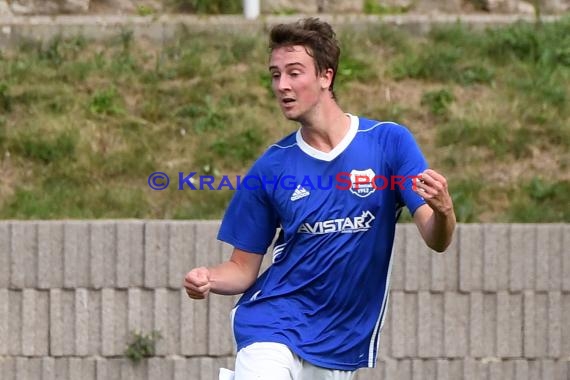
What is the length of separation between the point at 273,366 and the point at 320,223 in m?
0.53

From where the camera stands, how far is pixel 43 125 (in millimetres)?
8484

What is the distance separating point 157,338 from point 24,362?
0.69 m

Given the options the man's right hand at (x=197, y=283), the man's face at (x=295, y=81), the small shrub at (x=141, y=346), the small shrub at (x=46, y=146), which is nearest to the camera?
the man's right hand at (x=197, y=283)

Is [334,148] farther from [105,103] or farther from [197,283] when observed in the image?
[105,103]

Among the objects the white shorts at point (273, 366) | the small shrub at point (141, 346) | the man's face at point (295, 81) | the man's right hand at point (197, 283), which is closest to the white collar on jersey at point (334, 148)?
the man's face at point (295, 81)

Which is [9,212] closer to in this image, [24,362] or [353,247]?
[24,362]

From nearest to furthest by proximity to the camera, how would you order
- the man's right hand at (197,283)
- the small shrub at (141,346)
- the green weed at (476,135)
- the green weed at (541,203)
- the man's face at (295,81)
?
1. the man's right hand at (197,283)
2. the man's face at (295,81)
3. the small shrub at (141,346)
4. the green weed at (541,203)
5. the green weed at (476,135)

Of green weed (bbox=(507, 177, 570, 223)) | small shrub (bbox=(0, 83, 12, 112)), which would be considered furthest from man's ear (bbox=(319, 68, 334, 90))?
small shrub (bbox=(0, 83, 12, 112))

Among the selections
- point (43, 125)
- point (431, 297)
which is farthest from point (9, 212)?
point (431, 297)

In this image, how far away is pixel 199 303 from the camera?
7062 mm

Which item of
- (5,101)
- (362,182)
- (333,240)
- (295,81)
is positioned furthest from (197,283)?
(5,101)

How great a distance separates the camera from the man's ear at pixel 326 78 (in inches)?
197

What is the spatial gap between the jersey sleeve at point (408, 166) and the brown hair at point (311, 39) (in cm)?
35

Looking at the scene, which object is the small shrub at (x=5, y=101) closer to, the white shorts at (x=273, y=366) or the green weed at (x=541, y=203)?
the green weed at (x=541, y=203)
